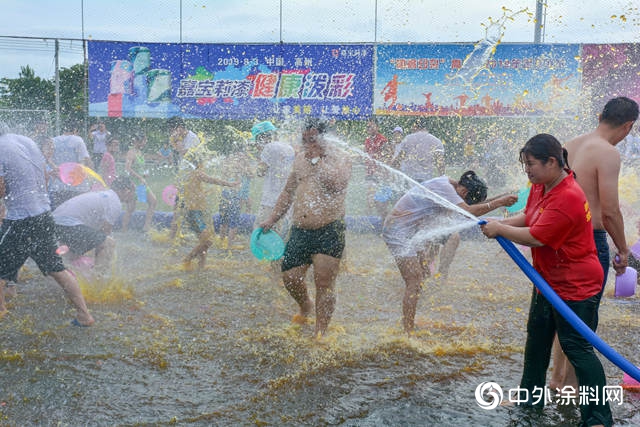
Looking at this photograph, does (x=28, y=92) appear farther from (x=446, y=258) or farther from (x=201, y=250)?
(x=446, y=258)

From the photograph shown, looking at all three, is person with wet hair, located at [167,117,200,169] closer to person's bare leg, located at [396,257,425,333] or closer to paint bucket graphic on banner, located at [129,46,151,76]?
person's bare leg, located at [396,257,425,333]

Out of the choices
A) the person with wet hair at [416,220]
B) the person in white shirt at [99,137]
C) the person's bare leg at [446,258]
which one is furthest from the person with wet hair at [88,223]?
the person in white shirt at [99,137]

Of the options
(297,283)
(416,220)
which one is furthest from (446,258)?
(297,283)

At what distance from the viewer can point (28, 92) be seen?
15688 mm

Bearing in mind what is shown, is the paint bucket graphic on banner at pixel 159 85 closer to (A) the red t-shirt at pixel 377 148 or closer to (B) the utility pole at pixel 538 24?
(A) the red t-shirt at pixel 377 148

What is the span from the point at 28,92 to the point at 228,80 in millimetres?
5873

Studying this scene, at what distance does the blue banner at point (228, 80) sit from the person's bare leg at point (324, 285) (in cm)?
942

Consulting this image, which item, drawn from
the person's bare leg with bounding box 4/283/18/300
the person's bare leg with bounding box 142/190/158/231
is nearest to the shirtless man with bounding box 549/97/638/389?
the person's bare leg with bounding box 4/283/18/300

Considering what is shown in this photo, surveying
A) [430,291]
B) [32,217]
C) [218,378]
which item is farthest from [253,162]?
[218,378]

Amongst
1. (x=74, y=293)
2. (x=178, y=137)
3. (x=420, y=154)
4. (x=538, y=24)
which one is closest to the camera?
(x=74, y=293)

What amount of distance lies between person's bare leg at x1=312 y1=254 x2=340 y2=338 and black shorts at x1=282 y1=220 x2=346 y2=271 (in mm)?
56

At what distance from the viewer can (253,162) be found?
348 inches

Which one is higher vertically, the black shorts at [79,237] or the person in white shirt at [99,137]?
the person in white shirt at [99,137]

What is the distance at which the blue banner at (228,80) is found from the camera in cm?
1363
